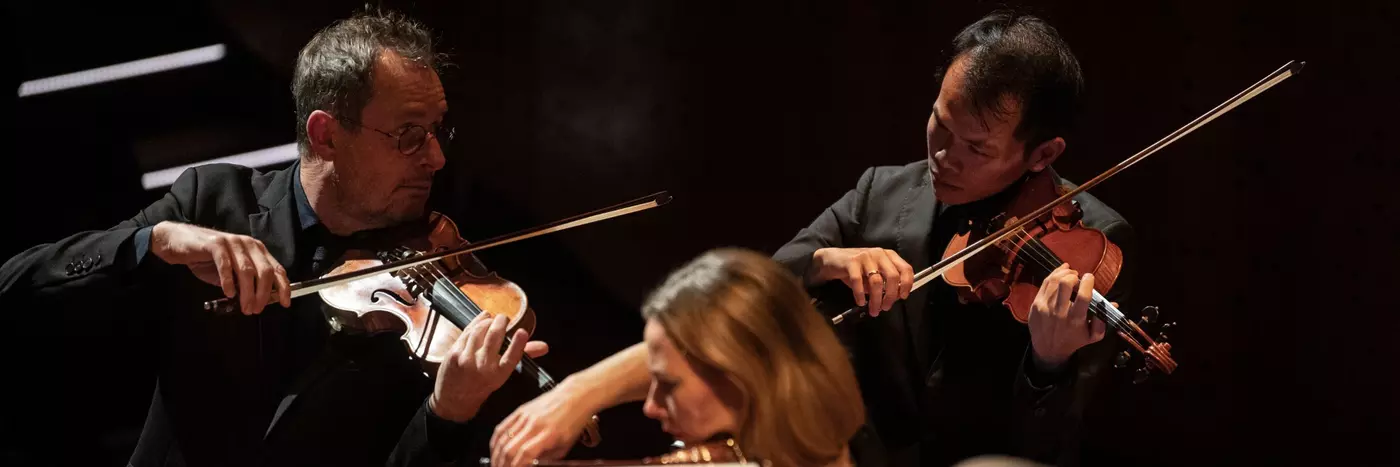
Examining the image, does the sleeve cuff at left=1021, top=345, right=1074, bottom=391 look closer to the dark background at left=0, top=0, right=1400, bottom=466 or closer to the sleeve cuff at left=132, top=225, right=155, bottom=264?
the dark background at left=0, top=0, right=1400, bottom=466

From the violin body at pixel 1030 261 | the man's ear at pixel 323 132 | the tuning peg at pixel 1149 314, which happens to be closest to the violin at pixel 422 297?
the man's ear at pixel 323 132

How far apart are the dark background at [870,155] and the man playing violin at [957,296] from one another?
1.22 feet

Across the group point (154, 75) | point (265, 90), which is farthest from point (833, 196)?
point (154, 75)

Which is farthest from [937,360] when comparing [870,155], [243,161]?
[243,161]

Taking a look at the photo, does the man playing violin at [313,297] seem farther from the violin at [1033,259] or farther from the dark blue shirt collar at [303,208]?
the violin at [1033,259]

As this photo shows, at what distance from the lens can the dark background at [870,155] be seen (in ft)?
8.83

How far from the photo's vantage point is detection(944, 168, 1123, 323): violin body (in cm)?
234

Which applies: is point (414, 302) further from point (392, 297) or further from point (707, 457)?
point (707, 457)

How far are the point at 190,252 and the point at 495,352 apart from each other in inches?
21.8

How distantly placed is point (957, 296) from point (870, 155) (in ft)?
1.73

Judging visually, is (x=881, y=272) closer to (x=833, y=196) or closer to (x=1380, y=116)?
(x=833, y=196)

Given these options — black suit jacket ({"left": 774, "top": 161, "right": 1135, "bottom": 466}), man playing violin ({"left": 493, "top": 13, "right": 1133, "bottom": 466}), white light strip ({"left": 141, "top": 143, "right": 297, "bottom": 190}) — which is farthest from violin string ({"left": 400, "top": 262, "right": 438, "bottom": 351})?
black suit jacket ({"left": 774, "top": 161, "right": 1135, "bottom": 466})

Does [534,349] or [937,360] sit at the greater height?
[534,349]

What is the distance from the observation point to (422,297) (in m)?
2.24
